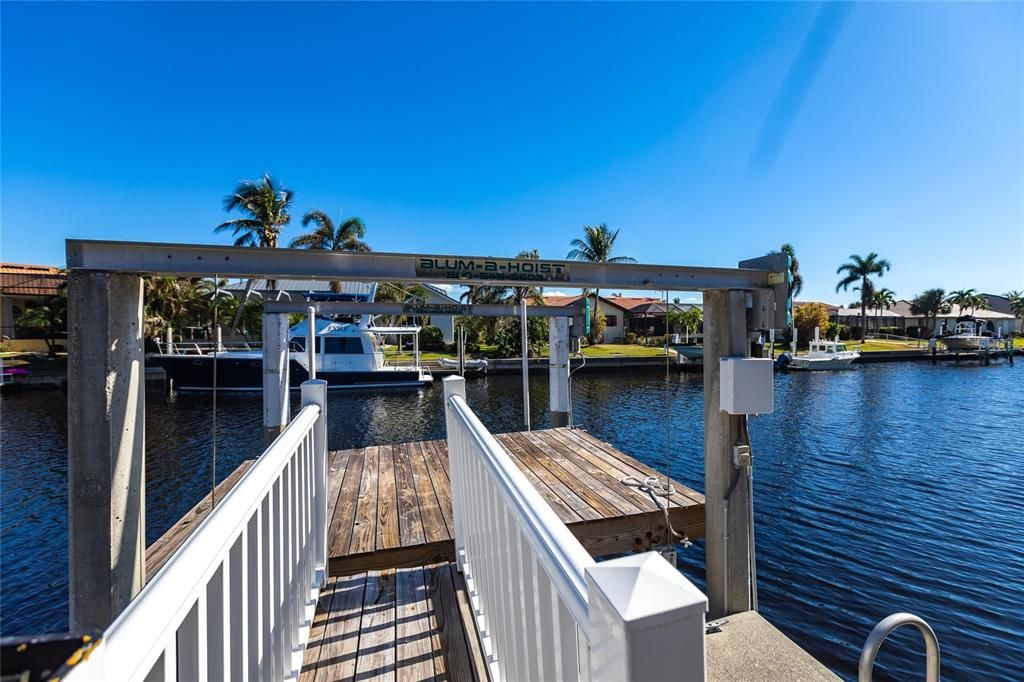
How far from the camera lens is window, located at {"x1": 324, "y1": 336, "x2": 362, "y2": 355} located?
2014 centimetres

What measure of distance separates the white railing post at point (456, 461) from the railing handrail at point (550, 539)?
106cm

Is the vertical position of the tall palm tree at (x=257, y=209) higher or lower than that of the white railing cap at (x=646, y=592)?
higher

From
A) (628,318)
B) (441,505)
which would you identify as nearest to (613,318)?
(628,318)

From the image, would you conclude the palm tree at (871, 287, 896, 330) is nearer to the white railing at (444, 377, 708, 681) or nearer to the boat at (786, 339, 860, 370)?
the boat at (786, 339, 860, 370)

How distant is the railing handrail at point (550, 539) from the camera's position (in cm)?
91

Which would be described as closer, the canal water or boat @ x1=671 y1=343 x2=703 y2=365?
the canal water

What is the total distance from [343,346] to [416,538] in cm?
1827

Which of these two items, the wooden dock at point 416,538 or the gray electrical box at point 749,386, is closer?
the wooden dock at point 416,538

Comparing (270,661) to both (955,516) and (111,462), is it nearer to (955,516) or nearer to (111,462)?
(111,462)

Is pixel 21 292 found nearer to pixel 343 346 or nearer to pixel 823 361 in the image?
pixel 343 346

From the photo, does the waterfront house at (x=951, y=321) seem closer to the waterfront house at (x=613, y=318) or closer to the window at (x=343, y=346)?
the waterfront house at (x=613, y=318)

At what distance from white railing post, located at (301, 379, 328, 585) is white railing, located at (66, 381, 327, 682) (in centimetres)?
7

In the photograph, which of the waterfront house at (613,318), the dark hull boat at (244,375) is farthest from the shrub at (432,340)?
the dark hull boat at (244,375)

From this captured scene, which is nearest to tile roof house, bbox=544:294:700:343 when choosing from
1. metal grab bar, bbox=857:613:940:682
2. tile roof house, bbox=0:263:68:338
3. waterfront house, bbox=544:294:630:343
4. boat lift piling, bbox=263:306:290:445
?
waterfront house, bbox=544:294:630:343
